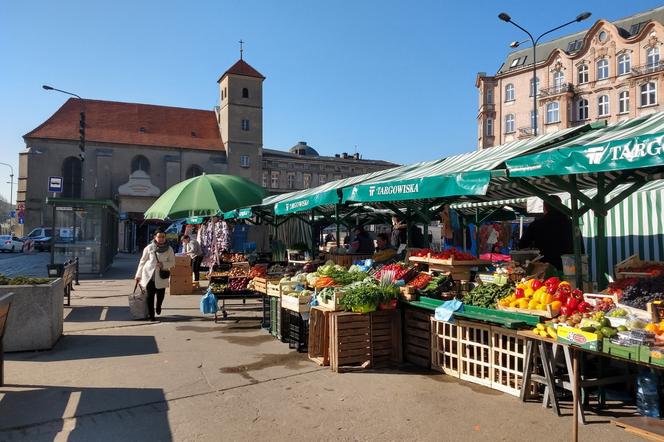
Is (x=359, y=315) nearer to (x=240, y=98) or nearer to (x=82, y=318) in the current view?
(x=82, y=318)

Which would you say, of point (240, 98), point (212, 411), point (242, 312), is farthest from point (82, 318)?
point (240, 98)

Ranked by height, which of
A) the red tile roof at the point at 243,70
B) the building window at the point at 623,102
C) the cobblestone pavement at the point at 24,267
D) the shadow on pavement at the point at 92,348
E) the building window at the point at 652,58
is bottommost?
the shadow on pavement at the point at 92,348

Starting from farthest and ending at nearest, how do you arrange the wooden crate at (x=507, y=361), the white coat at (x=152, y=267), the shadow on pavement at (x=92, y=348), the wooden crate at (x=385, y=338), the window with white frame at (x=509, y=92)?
the window with white frame at (x=509, y=92)
the white coat at (x=152, y=267)
the shadow on pavement at (x=92, y=348)
the wooden crate at (x=385, y=338)
the wooden crate at (x=507, y=361)

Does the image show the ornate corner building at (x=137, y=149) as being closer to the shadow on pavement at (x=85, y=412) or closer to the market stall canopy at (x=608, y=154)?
the shadow on pavement at (x=85, y=412)

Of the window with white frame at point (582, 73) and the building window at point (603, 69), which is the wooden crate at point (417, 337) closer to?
the building window at point (603, 69)

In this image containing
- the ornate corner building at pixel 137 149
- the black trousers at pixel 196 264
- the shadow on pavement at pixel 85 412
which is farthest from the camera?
the ornate corner building at pixel 137 149

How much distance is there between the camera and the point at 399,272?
7094 mm

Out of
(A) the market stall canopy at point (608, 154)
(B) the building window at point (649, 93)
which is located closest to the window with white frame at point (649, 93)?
(B) the building window at point (649, 93)

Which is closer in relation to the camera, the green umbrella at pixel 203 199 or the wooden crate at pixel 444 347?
the wooden crate at pixel 444 347

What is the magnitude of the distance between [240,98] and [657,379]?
55.8 metres

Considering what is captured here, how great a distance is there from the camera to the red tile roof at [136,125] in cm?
5330

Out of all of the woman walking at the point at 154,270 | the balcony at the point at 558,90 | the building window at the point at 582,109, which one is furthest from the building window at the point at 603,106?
the woman walking at the point at 154,270

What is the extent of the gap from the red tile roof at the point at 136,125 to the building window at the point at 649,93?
42203 mm

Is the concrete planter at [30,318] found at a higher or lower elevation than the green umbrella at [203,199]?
lower
